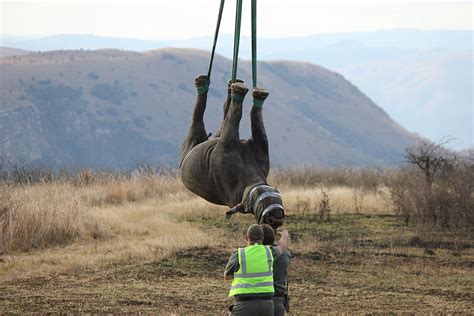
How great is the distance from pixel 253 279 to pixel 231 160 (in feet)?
5.15

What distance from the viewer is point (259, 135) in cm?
752

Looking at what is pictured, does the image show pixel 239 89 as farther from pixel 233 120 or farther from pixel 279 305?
pixel 279 305

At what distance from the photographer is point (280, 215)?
6.96m

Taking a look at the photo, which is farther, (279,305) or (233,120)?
(279,305)

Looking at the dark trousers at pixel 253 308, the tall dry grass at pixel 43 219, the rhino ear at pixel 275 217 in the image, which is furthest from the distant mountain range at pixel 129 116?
the rhino ear at pixel 275 217

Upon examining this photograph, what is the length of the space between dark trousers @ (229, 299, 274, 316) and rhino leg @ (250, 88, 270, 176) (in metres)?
1.53

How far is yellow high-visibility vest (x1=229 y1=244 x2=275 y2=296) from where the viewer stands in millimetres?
8469

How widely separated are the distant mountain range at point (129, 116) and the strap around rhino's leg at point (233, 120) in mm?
87796

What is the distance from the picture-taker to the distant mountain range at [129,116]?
114 m

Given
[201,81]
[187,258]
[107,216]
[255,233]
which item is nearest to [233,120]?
[201,81]

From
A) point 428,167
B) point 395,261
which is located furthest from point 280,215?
point 428,167

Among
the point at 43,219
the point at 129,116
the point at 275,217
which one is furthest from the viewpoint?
the point at 129,116

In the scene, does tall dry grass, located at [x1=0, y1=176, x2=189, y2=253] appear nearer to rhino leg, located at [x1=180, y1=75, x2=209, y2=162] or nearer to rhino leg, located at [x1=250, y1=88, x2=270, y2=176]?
rhino leg, located at [x1=180, y1=75, x2=209, y2=162]

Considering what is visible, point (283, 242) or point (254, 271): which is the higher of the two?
point (283, 242)
